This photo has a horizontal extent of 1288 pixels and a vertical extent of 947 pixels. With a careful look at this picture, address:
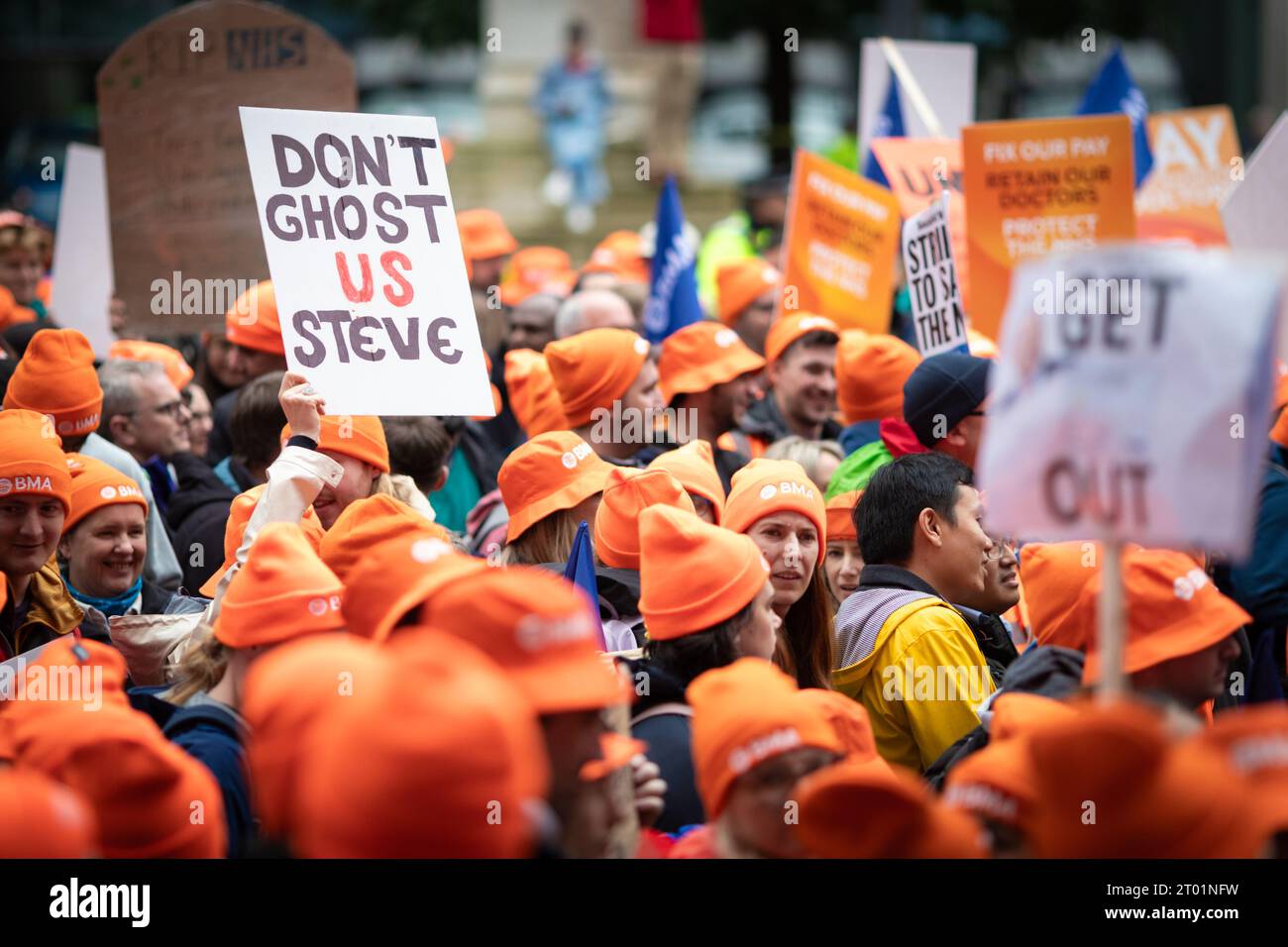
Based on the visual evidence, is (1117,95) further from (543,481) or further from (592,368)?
(543,481)

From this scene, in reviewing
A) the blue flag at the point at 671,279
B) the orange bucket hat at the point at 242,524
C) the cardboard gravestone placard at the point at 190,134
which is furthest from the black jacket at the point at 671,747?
the blue flag at the point at 671,279

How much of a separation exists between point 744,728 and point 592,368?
3.45 meters

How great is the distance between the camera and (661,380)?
24.6 feet

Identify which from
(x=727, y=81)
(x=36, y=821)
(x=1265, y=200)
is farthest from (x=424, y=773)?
(x=727, y=81)

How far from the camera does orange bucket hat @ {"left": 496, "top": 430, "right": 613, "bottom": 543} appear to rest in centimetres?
569

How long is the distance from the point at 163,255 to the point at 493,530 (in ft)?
6.85

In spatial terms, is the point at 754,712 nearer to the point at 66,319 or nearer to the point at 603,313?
the point at 603,313

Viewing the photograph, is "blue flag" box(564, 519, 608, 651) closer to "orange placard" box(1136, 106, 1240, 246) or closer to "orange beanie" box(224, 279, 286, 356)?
"orange beanie" box(224, 279, 286, 356)

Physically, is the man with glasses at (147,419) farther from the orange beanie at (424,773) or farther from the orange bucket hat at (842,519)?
the orange beanie at (424,773)

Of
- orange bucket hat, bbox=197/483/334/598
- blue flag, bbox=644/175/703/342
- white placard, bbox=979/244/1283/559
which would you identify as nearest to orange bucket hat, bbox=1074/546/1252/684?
white placard, bbox=979/244/1283/559

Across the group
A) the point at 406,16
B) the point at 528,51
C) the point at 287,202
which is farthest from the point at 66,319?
the point at 406,16

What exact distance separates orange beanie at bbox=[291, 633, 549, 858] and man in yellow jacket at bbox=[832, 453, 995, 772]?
239cm

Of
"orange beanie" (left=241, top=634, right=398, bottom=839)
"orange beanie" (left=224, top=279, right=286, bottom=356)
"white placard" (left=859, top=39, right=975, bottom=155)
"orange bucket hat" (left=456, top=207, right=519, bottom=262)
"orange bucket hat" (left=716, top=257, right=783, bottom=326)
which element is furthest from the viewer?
"orange bucket hat" (left=456, top=207, right=519, bottom=262)

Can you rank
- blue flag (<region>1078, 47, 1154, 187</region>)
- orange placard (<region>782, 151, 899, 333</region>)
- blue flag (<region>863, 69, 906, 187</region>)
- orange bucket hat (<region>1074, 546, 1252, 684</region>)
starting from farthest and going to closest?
1. blue flag (<region>863, 69, 906, 187</region>)
2. blue flag (<region>1078, 47, 1154, 187</region>)
3. orange placard (<region>782, 151, 899, 333</region>)
4. orange bucket hat (<region>1074, 546, 1252, 684</region>)
